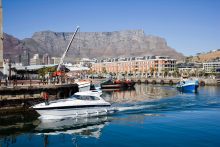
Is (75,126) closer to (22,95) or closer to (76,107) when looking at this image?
(76,107)

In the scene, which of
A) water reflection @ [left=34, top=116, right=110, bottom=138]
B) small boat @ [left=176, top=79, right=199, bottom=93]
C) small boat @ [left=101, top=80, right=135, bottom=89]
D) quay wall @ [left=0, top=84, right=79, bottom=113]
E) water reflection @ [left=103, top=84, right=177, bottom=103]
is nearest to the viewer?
water reflection @ [left=34, top=116, right=110, bottom=138]

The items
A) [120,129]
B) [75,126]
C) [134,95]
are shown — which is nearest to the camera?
[120,129]

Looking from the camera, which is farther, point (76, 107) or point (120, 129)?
point (76, 107)

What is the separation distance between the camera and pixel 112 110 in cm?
4750

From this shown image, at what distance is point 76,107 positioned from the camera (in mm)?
43250

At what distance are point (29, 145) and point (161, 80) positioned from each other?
149181 millimetres

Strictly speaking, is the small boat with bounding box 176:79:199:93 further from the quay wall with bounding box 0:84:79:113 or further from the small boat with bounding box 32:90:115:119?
the small boat with bounding box 32:90:115:119

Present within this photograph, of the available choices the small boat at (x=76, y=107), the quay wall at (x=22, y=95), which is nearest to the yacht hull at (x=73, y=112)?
the small boat at (x=76, y=107)

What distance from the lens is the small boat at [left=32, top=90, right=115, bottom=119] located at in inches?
1626

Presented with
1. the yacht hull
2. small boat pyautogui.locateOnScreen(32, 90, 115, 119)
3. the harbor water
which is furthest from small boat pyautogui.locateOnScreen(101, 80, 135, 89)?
the yacht hull

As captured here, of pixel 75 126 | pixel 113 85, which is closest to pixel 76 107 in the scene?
pixel 75 126

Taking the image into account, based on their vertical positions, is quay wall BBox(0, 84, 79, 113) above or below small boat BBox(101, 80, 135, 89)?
above

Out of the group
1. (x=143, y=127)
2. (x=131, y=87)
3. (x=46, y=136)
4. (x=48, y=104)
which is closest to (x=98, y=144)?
(x=46, y=136)

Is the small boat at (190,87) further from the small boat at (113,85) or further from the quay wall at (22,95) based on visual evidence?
the quay wall at (22,95)
